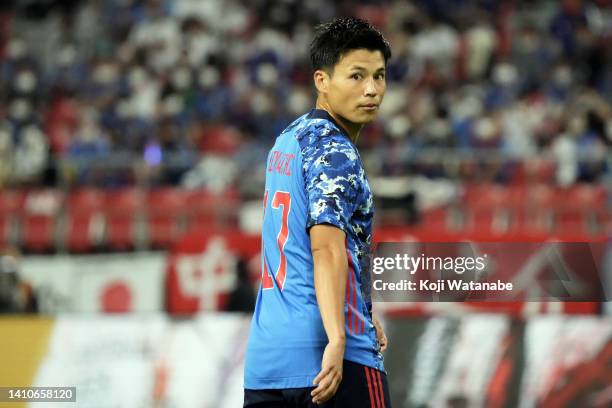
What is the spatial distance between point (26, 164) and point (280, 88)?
3426 mm

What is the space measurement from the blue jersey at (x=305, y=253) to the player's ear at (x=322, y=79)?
0.08m

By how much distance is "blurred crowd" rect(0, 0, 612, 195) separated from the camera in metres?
12.7

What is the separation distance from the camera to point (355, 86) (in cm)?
326

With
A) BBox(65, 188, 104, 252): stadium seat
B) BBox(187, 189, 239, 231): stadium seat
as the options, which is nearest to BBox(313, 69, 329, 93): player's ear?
BBox(187, 189, 239, 231): stadium seat

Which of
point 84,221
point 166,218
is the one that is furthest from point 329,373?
point 84,221

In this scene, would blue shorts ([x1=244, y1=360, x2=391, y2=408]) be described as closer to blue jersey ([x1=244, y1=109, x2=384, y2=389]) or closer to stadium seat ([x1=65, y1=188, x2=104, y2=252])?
blue jersey ([x1=244, y1=109, x2=384, y2=389])

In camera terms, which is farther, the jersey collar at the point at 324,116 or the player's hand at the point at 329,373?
the jersey collar at the point at 324,116

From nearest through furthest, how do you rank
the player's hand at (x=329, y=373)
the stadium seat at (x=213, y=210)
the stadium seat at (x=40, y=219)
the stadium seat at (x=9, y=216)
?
the player's hand at (x=329, y=373), the stadium seat at (x=213, y=210), the stadium seat at (x=40, y=219), the stadium seat at (x=9, y=216)

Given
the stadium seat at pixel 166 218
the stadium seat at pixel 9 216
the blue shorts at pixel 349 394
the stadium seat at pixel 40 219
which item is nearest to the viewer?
the blue shorts at pixel 349 394

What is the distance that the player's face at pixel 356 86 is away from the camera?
3258mm

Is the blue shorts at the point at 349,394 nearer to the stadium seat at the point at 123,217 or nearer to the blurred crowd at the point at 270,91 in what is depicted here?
the blurred crowd at the point at 270,91

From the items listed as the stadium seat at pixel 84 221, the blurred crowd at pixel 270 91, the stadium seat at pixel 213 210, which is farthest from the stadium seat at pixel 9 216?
the stadium seat at pixel 213 210

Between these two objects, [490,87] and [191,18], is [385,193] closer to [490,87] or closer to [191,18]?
[490,87]

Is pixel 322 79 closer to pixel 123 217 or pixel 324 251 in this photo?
pixel 324 251
